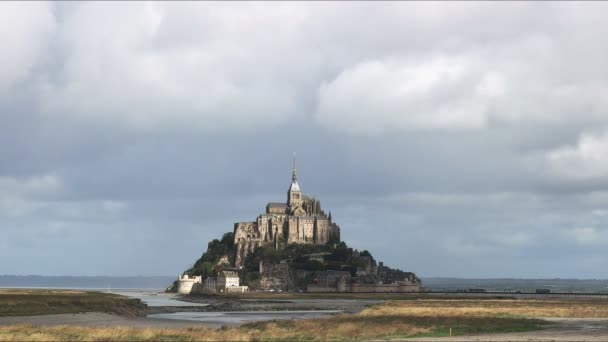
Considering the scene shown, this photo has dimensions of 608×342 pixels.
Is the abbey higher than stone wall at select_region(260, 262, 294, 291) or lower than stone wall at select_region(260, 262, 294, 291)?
higher

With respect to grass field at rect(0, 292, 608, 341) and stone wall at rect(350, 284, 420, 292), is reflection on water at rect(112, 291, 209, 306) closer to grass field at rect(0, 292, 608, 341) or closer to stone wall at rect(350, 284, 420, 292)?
stone wall at rect(350, 284, 420, 292)

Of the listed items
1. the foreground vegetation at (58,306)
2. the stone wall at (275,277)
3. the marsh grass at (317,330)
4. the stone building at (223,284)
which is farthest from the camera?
the stone wall at (275,277)

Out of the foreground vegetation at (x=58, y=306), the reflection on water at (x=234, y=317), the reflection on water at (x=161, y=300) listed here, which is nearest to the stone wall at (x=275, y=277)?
the reflection on water at (x=161, y=300)

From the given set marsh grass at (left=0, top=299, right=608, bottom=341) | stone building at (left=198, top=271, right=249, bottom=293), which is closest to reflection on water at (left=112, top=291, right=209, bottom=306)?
stone building at (left=198, top=271, right=249, bottom=293)

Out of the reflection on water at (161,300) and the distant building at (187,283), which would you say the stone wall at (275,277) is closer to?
the distant building at (187,283)

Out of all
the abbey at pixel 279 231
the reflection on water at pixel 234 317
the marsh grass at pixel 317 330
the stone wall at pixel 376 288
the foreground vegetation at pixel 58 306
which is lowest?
the reflection on water at pixel 234 317

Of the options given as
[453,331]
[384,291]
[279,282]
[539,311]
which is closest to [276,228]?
[279,282]

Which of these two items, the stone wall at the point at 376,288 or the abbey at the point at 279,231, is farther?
the abbey at the point at 279,231

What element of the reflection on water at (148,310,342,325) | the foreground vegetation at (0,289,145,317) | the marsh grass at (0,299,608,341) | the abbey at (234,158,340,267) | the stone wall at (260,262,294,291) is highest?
the abbey at (234,158,340,267)

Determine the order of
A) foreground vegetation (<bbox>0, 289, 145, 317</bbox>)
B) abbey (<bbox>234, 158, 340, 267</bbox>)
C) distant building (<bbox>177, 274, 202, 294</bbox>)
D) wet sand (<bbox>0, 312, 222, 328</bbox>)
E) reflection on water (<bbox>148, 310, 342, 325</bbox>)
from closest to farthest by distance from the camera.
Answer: wet sand (<bbox>0, 312, 222, 328</bbox>) < foreground vegetation (<bbox>0, 289, 145, 317</bbox>) < reflection on water (<bbox>148, 310, 342, 325</bbox>) < distant building (<bbox>177, 274, 202, 294</bbox>) < abbey (<bbox>234, 158, 340, 267</bbox>)

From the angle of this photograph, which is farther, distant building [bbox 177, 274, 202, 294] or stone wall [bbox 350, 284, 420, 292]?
distant building [bbox 177, 274, 202, 294]

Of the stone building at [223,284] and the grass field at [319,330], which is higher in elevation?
the stone building at [223,284]

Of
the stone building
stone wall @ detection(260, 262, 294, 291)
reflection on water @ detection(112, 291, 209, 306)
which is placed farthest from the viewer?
stone wall @ detection(260, 262, 294, 291)

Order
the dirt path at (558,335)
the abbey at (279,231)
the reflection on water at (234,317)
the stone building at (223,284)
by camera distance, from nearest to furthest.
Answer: the dirt path at (558,335), the reflection on water at (234,317), the stone building at (223,284), the abbey at (279,231)
